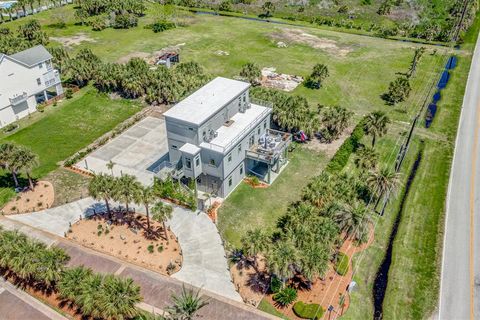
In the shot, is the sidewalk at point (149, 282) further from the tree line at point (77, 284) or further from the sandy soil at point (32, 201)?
the sandy soil at point (32, 201)

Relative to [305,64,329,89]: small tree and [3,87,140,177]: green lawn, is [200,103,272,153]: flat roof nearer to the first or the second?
[3,87,140,177]: green lawn

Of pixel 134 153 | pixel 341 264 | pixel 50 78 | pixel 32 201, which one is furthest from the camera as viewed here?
pixel 50 78

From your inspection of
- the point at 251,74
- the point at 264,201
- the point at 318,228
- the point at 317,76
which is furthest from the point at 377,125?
the point at 251,74

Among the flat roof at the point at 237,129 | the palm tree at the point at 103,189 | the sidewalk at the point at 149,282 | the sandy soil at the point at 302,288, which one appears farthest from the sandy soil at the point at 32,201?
the sandy soil at the point at 302,288

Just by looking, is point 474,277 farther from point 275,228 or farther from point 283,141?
point 283,141

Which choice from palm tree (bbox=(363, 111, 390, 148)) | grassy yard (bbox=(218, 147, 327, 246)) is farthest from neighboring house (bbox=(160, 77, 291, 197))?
palm tree (bbox=(363, 111, 390, 148))

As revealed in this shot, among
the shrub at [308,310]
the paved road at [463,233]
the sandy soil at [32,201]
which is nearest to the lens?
the shrub at [308,310]

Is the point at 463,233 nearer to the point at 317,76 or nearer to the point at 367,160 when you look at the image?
the point at 367,160
